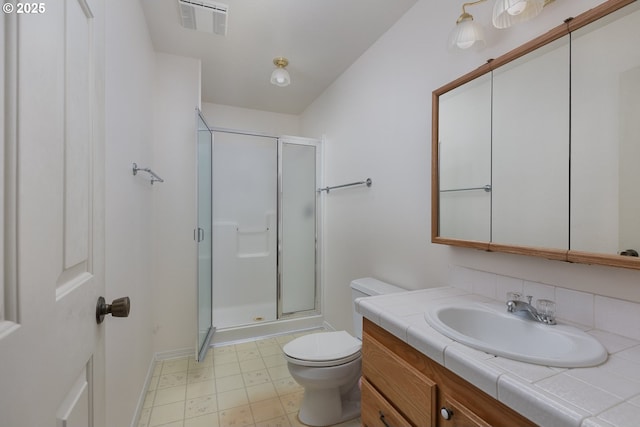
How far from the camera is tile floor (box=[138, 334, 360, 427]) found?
163 cm

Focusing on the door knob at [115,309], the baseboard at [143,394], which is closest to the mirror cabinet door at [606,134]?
the door knob at [115,309]

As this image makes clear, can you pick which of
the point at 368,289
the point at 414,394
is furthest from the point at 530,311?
the point at 368,289

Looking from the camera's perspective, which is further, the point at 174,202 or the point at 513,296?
the point at 174,202

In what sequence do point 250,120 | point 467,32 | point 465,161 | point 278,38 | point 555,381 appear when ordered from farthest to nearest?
point 250,120 < point 278,38 < point 465,161 < point 467,32 < point 555,381

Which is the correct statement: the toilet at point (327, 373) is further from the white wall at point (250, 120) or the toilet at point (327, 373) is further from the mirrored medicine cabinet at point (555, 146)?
the white wall at point (250, 120)

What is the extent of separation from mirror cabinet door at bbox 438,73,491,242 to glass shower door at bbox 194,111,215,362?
164 centimetres

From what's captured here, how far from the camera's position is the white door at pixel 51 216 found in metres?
0.39

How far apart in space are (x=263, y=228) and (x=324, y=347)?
1.86 metres

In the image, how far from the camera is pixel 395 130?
186 centimetres

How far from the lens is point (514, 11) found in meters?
1.07

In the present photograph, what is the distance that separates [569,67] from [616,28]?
138 mm

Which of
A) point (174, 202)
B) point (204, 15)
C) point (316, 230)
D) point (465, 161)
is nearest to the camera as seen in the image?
point (465, 161)

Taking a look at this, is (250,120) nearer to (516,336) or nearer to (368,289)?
(368,289)

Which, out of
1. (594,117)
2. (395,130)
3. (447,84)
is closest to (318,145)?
(395,130)
